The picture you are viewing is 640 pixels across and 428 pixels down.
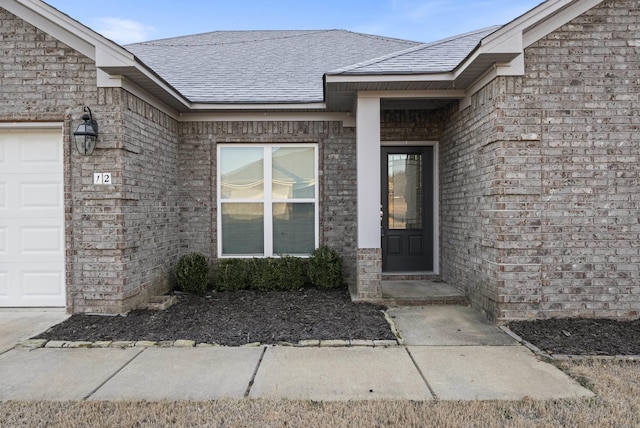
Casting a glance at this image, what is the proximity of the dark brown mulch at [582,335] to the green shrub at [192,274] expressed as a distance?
15.1 feet

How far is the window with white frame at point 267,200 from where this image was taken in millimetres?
7156

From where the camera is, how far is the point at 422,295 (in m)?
5.96

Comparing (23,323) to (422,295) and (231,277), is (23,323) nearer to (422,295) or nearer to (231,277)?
(231,277)

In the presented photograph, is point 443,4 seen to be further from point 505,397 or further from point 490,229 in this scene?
point 505,397

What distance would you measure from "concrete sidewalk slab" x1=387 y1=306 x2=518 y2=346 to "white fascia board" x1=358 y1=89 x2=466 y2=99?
303cm

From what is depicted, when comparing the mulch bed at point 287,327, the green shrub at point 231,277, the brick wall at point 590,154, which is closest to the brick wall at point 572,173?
the brick wall at point 590,154

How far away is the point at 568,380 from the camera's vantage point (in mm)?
A: 3432

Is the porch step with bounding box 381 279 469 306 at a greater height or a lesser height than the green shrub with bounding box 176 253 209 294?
lesser

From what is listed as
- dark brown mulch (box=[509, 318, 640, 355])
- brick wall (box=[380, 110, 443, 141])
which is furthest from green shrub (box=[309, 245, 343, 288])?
dark brown mulch (box=[509, 318, 640, 355])

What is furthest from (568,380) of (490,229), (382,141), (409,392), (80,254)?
(80,254)

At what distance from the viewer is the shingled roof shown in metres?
7.01

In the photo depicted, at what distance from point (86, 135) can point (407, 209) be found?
17.0 ft

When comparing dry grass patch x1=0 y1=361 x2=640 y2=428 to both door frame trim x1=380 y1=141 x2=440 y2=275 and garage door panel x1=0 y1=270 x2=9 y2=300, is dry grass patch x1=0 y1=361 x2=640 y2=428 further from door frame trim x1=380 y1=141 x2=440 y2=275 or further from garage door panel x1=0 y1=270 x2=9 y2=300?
door frame trim x1=380 y1=141 x2=440 y2=275

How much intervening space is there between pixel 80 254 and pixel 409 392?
4.40 metres
